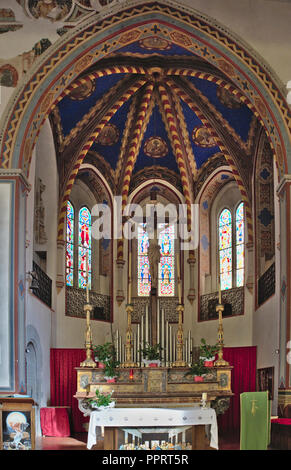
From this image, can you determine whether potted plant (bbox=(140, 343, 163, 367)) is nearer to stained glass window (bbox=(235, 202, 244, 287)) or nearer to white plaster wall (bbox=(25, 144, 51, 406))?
white plaster wall (bbox=(25, 144, 51, 406))

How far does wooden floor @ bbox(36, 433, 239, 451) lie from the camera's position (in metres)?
15.7

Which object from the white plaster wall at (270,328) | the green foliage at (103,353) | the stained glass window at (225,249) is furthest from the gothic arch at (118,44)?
the stained glass window at (225,249)

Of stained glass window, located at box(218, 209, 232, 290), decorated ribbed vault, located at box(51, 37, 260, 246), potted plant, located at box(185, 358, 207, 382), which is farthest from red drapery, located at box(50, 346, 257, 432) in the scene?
potted plant, located at box(185, 358, 207, 382)

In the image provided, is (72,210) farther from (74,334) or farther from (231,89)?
(231,89)

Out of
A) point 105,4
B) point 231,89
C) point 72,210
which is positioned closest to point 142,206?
point 72,210

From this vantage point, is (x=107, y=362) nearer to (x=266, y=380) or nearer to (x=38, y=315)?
(x=38, y=315)

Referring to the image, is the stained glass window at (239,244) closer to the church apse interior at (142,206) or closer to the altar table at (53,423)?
the church apse interior at (142,206)

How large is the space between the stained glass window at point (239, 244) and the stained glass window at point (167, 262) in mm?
2306

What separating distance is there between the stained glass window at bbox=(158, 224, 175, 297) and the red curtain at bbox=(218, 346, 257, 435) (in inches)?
138

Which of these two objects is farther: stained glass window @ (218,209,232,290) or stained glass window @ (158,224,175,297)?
stained glass window @ (158,224,175,297)

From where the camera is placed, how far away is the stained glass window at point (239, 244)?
22119 millimetres

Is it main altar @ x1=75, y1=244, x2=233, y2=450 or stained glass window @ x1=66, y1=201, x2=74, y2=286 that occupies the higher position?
stained glass window @ x1=66, y1=201, x2=74, y2=286

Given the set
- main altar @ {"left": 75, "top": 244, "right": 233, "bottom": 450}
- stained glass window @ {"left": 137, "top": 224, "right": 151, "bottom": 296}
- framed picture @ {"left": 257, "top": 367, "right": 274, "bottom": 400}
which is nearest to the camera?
main altar @ {"left": 75, "top": 244, "right": 233, "bottom": 450}

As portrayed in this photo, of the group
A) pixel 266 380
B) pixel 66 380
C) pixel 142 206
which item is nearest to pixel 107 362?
pixel 66 380
